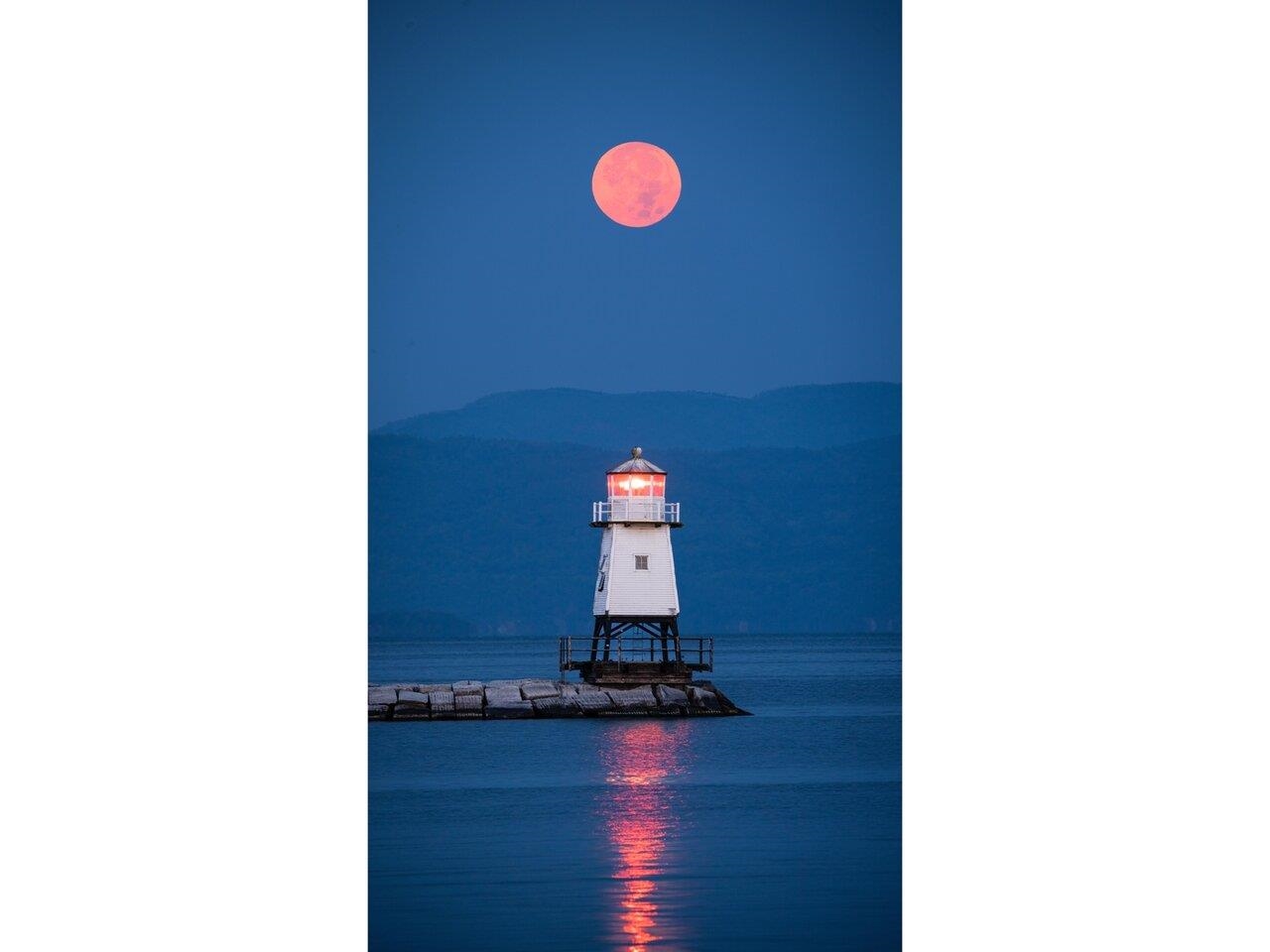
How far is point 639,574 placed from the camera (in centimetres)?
2056

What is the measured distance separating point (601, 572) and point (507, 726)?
2.63m

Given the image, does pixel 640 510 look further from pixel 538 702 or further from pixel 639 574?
pixel 538 702

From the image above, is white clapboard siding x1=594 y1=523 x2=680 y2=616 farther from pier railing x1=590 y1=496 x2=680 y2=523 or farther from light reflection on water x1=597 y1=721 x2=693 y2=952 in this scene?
light reflection on water x1=597 y1=721 x2=693 y2=952

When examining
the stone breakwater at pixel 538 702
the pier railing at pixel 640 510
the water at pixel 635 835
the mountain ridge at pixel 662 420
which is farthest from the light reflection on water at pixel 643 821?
the mountain ridge at pixel 662 420

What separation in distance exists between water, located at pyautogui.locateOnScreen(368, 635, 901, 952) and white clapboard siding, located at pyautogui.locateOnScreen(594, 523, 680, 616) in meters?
1.70

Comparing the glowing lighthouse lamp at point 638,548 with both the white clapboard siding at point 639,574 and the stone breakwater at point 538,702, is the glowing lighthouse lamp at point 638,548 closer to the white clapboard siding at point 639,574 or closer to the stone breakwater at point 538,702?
the white clapboard siding at point 639,574

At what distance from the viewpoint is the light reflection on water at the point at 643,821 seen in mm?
7863

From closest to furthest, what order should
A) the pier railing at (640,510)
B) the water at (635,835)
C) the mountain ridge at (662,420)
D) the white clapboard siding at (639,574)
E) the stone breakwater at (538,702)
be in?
the water at (635,835), the pier railing at (640,510), the white clapboard siding at (639,574), the stone breakwater at (538,702), the mountain ridge at (662,420)

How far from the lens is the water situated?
785 cm

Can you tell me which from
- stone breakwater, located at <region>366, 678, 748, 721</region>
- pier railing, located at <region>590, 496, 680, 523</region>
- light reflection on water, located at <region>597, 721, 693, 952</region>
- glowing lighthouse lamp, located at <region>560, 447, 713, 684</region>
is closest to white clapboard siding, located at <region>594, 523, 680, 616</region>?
glowing lighthouse lamp, located at <region>560, 447, 713, 684</region>

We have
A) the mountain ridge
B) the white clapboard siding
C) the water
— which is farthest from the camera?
the mountain ridge

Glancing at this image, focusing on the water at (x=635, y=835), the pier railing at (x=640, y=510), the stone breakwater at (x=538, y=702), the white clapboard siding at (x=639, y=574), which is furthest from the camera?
the stone breakwater at (x=538, y=702)

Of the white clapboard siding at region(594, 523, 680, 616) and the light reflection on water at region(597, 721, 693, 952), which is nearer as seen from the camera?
the light reflection on water at region(597, 721, 693, 952)

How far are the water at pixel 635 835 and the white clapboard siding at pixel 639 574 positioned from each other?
170 cm
